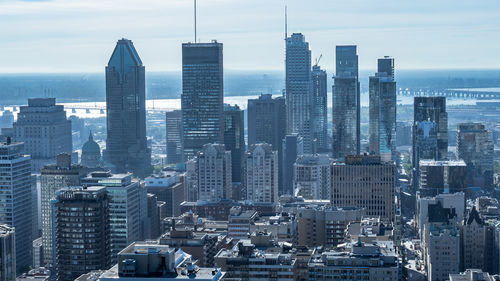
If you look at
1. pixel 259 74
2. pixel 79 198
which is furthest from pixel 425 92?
pixel 79 198

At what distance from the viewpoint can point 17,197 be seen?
171ft

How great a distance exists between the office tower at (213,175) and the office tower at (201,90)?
12.7 metres

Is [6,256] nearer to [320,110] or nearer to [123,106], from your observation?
[123,106]

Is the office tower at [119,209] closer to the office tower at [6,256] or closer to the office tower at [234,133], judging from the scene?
the office tower at [6,256]

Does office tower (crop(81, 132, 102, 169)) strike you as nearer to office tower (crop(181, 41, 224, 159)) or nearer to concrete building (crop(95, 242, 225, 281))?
office tower (crop(181, 41, 224, 159))

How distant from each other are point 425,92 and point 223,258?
123m

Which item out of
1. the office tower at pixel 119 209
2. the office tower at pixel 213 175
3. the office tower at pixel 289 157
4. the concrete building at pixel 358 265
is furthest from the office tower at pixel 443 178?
the concrete building at pixel 358 265

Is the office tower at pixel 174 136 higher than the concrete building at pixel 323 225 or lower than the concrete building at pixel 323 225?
Answer: higher

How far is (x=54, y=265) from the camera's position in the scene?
162 feet

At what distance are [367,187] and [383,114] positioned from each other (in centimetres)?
4319


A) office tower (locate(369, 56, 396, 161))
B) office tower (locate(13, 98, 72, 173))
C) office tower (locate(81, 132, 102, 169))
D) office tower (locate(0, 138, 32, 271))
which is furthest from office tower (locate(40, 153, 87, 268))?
office tower (locate(369, 56, 396, 161))

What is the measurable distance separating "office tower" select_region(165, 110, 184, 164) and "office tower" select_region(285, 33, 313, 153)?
1123 centimetres

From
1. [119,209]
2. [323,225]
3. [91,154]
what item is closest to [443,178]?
[323,225]

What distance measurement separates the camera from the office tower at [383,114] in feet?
306
